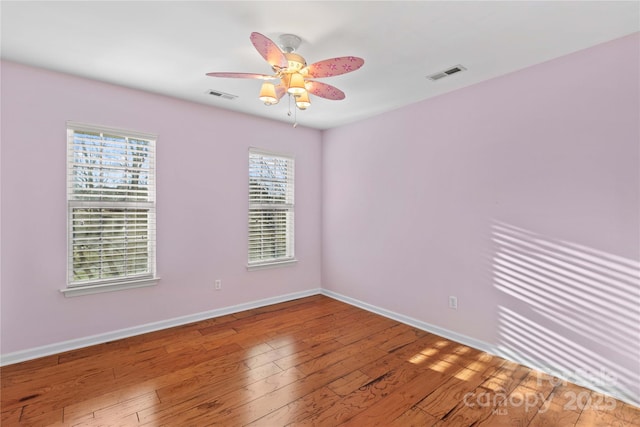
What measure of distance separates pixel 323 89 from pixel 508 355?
2844 millimetres

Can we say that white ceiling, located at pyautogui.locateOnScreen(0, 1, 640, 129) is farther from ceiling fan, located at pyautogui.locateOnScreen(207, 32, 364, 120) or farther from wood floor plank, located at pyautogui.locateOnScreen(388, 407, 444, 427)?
wood floor plank, located at pyautogui.locateOnScreen(388, 407, 444, 427)

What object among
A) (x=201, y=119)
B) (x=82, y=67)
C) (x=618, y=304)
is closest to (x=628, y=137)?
(x=618, y=304)

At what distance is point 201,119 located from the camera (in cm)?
372

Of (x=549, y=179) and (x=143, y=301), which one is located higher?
(x=549, y=179)

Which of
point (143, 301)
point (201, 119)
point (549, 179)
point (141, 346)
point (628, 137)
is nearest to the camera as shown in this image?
point (628, 137)

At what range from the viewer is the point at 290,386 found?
93.7 inches

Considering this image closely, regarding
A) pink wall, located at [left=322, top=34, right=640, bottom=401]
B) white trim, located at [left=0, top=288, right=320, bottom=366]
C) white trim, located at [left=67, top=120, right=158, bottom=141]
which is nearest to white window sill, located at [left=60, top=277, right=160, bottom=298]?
white trim, located at [left=0, top=288, right=320, bottom=366]

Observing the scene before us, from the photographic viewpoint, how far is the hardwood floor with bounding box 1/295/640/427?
2029 millimetres

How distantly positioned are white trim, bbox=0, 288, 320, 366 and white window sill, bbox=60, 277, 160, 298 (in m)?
0.44

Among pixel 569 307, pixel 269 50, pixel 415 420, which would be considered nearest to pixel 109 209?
pixel 269 50

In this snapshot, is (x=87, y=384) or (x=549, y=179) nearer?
(x=87, y=384)

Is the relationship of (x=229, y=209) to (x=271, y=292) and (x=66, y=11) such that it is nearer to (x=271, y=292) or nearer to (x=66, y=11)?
(x=271, y=292)

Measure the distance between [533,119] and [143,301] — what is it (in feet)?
13.8

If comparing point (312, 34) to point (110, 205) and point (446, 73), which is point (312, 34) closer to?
point (446, 73)
